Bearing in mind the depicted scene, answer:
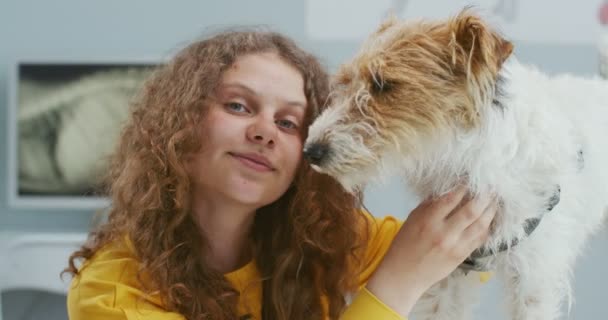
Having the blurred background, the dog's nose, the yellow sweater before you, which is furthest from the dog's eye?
the blurred background

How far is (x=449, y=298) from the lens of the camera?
1.18 metres

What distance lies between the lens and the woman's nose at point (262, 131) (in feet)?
3.55

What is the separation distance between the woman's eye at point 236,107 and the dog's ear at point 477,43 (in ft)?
1.26

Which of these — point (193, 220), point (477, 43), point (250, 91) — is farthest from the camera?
point (193, 220)

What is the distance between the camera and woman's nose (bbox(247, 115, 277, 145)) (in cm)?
108

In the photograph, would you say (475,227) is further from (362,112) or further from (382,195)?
(382,195)

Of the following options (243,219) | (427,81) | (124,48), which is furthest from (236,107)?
(124,48)

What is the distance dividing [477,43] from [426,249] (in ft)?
1.14

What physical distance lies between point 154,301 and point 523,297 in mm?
595

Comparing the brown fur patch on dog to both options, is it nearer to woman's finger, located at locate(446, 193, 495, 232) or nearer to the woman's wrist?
woman's finger, located at locate(446, 193, 495, 232)

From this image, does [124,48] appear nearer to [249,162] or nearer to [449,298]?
[249,162]

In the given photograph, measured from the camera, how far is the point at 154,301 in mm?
1102

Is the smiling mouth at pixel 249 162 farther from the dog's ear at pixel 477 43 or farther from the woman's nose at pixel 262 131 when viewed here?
the dog's ear at pixel 477 43

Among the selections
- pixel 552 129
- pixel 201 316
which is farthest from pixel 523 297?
pixel 201 316
